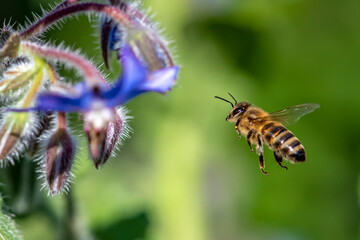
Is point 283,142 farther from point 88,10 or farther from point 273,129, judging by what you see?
point 88,10

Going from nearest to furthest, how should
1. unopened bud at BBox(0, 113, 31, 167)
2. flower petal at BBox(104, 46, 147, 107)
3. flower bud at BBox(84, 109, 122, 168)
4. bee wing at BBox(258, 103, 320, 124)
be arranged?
flower petal at BBox(104, 46, 147, 107)
flower bud at BBox(84, 109, 122, 168)
unopened bud at BBox(0, 113, 31, 167)
bee wing at BBox(258, 103, 320, 124)

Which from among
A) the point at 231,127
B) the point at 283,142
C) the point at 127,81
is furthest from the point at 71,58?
the point at 231,127

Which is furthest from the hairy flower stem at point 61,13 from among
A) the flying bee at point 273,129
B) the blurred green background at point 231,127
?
the blurred green background at point 231,127

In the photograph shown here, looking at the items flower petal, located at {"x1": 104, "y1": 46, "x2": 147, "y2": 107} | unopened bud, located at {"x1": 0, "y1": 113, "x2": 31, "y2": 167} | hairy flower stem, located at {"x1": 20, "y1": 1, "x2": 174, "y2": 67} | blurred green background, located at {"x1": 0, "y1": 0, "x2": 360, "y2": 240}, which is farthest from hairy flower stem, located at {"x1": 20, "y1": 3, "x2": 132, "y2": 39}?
blurred green background, located at {"x1": 0, "y1": 0, "x2": 360, "y2": 240}

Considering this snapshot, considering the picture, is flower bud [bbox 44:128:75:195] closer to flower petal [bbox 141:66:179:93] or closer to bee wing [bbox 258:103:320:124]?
flower petal [bbox 141:66:179:93]

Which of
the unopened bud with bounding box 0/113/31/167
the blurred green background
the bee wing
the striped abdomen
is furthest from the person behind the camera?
the blurred green background

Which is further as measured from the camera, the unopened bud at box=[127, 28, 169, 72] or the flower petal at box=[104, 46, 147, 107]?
the unopened bud at box=[127, 28, 169, 72]

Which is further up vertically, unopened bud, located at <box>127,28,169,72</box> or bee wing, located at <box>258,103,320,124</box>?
bee wing, located at <box>258,103,320,124</box>

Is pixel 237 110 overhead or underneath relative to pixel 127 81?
overhead

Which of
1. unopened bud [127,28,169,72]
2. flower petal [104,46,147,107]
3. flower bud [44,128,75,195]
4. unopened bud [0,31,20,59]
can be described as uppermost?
unopened bud [127,28,169,72]
